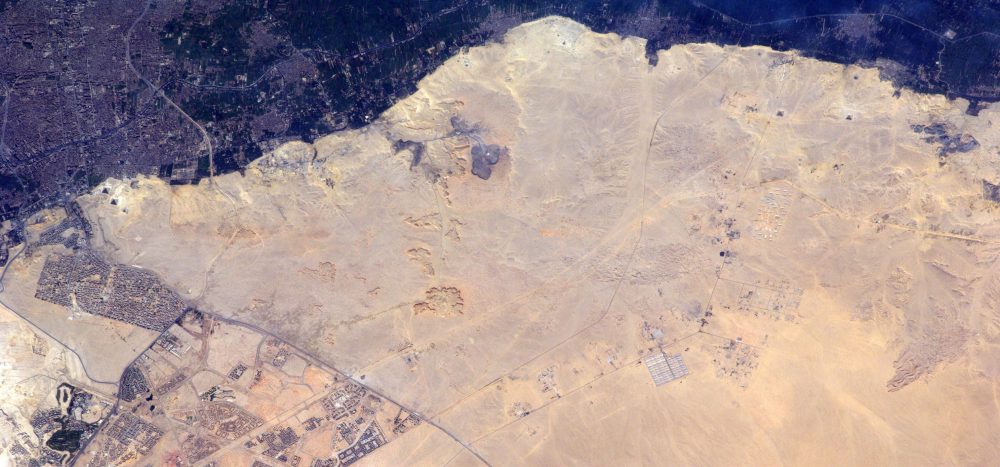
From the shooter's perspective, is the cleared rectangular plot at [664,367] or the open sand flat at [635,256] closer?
the open sand flat at [635,256]

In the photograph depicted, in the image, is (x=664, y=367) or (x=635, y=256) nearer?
(x=635, y=256)

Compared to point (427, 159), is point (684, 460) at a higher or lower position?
lower

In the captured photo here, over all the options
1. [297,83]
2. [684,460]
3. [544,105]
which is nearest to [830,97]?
[544,105]

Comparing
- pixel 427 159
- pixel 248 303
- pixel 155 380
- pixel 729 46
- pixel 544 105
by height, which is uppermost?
pixel 729 46

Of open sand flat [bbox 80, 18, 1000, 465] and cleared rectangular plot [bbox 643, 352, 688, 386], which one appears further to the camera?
cleared rectangular plot [bbox 643, 352, 688, 386]

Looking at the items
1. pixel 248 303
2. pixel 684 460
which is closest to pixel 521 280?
pixel 684 460

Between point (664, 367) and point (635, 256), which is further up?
point (635, 256)

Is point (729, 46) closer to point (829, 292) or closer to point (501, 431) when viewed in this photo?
point (829, 292)
